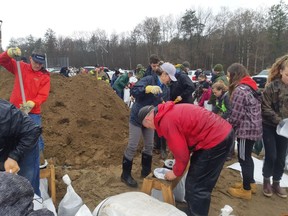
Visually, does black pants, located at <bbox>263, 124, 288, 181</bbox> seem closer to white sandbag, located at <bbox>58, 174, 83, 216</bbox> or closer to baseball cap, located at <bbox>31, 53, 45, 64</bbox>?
white sandbag, located at <bbox>58, 174, 83, 216</bbox>

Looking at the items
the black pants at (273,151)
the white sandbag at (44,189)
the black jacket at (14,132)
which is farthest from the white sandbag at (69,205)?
the black pants at (273,151)

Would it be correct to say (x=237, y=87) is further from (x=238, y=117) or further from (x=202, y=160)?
(x=202, y=160)

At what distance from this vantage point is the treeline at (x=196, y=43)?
36.2m

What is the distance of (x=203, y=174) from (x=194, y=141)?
0.31 meters

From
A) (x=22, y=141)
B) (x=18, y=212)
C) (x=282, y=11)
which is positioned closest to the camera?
A: (x=18, y=212)

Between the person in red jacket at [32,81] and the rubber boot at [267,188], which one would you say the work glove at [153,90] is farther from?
the rubber boot at [267,188]

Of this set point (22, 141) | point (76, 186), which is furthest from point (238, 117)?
point (22, 141)

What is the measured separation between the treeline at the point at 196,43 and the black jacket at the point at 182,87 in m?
27.6

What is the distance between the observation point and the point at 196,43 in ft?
142

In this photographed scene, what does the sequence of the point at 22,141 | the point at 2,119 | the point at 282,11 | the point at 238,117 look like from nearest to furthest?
the point at 2,119 < the point at 22,141 < the point at 238,117 < the point at 282,11

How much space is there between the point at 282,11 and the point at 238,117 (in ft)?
124

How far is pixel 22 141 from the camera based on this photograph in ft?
6.66

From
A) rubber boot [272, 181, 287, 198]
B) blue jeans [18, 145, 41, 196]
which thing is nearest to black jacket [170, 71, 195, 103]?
rubber boot [272, 181, 287, 198]

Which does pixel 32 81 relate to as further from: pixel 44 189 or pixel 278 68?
pixel 278 68
